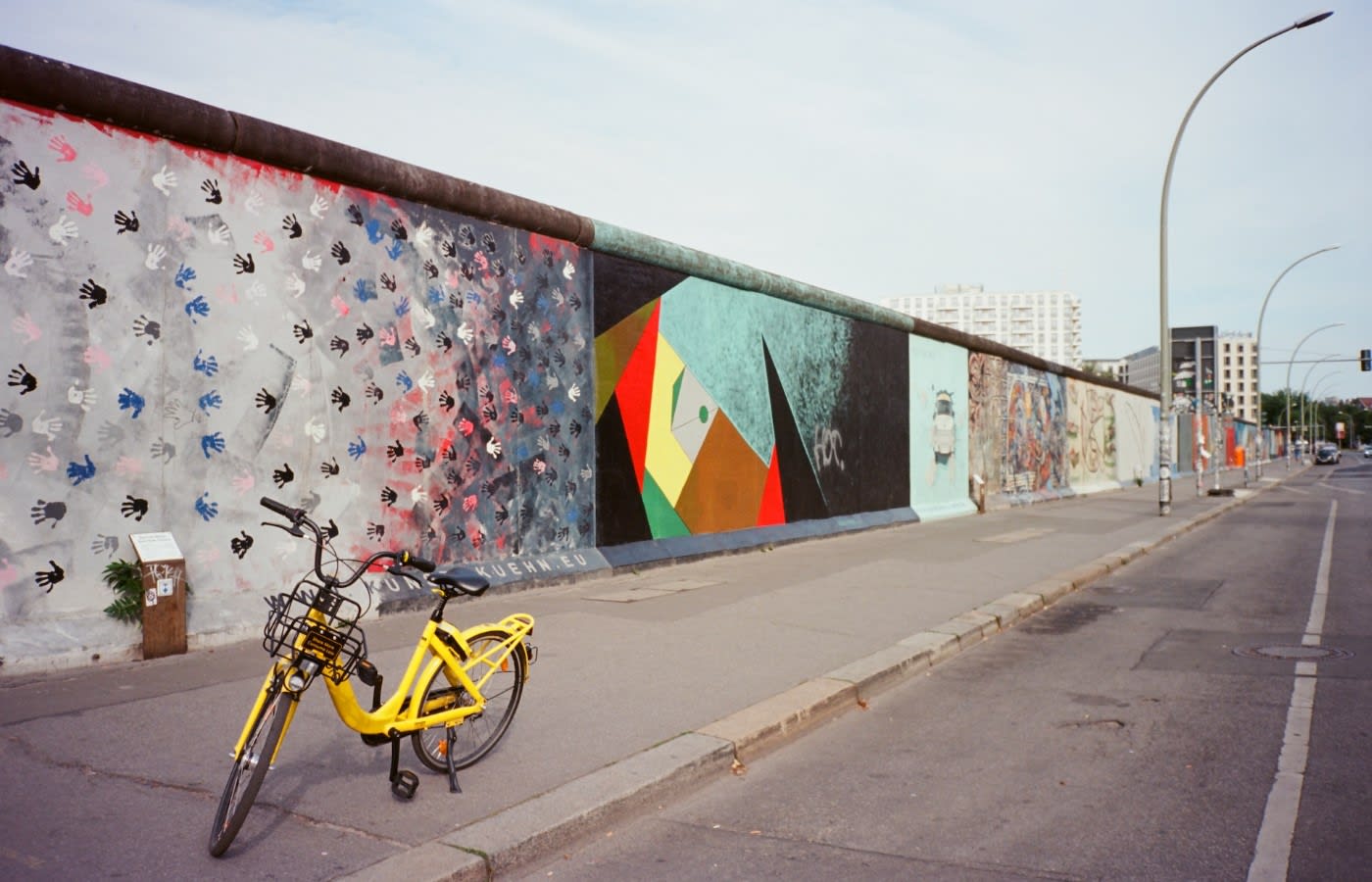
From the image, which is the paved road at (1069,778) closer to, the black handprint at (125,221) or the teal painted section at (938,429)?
the black handprint at (125,221)

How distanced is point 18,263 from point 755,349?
9662 millimetres

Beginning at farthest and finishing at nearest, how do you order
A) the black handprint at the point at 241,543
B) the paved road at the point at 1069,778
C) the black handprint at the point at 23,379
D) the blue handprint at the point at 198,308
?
1. the black handprint at the point at 241,543
2. the blue handprint at the point at 198,308
3. the black handprint at the point at 23,379
4. the paved road at the point at 1069,778

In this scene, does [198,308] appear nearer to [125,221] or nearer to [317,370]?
[125,221]

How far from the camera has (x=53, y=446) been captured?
21.0ft

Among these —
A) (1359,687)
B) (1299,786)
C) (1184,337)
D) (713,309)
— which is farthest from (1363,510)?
(1299,786)

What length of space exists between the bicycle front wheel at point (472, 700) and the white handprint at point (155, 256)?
387 centimetres

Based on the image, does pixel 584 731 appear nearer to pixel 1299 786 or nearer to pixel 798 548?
pixel 1299 786

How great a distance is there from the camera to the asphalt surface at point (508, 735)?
153 inches

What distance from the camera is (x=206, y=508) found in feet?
23.8

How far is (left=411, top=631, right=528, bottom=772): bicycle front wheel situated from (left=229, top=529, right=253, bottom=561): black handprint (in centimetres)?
316

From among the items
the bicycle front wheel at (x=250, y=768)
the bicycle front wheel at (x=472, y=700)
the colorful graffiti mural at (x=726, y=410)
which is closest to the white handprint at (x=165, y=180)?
the bicycle front wheel at (x=472, y=700)

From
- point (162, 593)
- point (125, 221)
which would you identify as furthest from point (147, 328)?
point (162, 593)

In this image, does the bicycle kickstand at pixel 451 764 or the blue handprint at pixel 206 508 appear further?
the blue handprint at pixel 206 508

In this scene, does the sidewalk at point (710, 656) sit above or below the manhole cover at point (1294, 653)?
above
